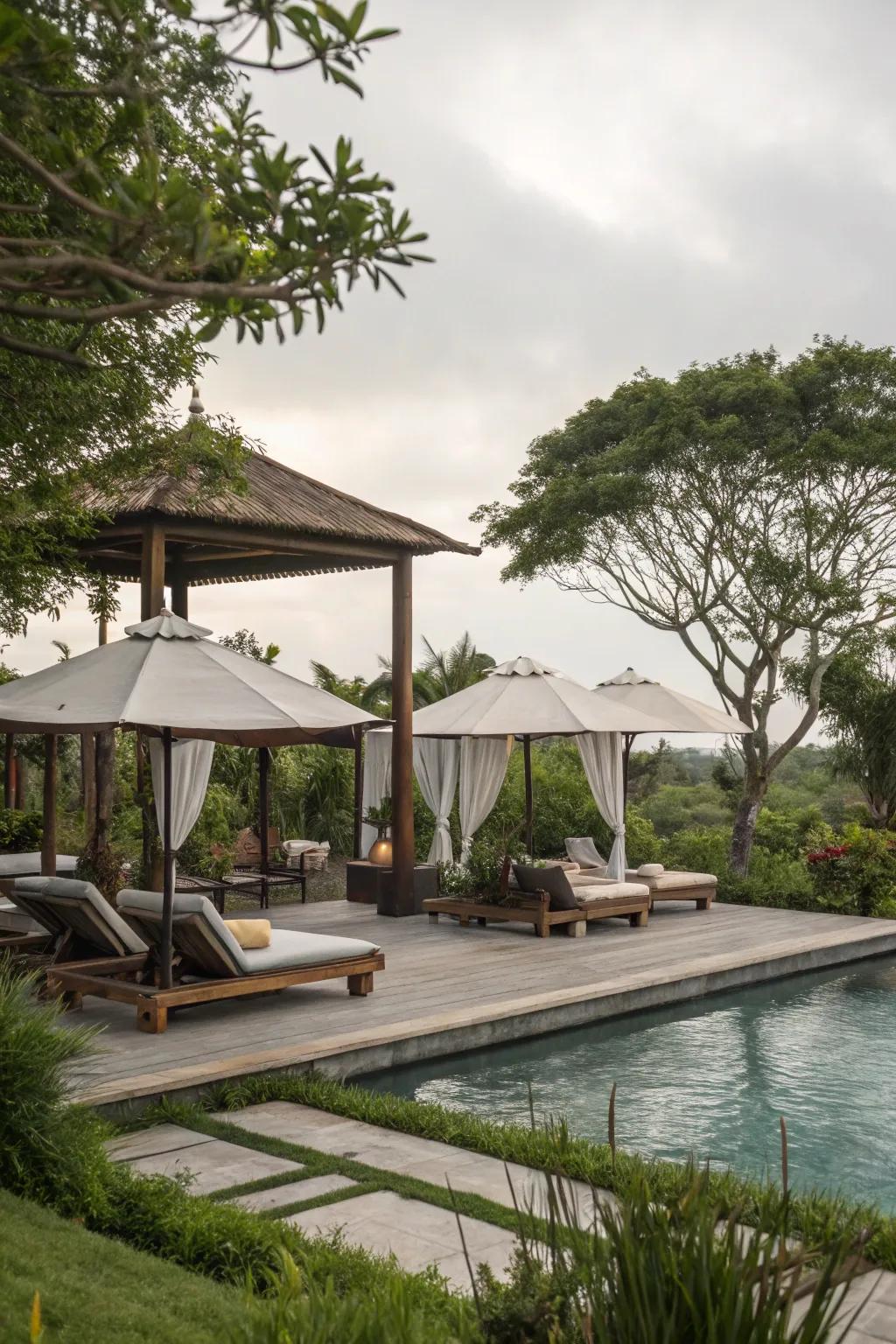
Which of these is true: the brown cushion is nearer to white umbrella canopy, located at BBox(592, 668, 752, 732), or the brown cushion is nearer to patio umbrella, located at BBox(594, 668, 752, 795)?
patio umbrella, located at BBox(594, 668, 752, 795)

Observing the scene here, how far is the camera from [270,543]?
11.4 metres

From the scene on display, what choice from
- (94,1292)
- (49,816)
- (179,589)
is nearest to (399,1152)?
(94,1292)

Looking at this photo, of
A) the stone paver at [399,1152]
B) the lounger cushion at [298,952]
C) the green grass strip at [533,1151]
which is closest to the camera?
the green grass strip at [533,1151]

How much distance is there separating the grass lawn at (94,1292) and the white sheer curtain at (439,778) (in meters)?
9.59

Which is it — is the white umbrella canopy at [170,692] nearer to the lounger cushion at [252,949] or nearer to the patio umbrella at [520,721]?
the lounger cushion at [252,949]

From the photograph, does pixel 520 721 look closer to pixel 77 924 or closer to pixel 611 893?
pixel 611 893

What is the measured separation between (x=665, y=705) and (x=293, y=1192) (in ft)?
31.9

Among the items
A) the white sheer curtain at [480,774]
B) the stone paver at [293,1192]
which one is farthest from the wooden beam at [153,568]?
the stone paver at [293,1192]

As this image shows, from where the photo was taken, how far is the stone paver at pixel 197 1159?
479cm

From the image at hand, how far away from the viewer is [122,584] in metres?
15.5

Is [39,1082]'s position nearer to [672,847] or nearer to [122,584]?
[122,584]

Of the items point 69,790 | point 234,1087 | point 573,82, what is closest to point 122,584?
point 69,790

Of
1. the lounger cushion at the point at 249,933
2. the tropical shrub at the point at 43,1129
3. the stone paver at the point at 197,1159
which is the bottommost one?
the stone paver at the point at 197,1159

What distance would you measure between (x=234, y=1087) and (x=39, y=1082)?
5.75 feet
